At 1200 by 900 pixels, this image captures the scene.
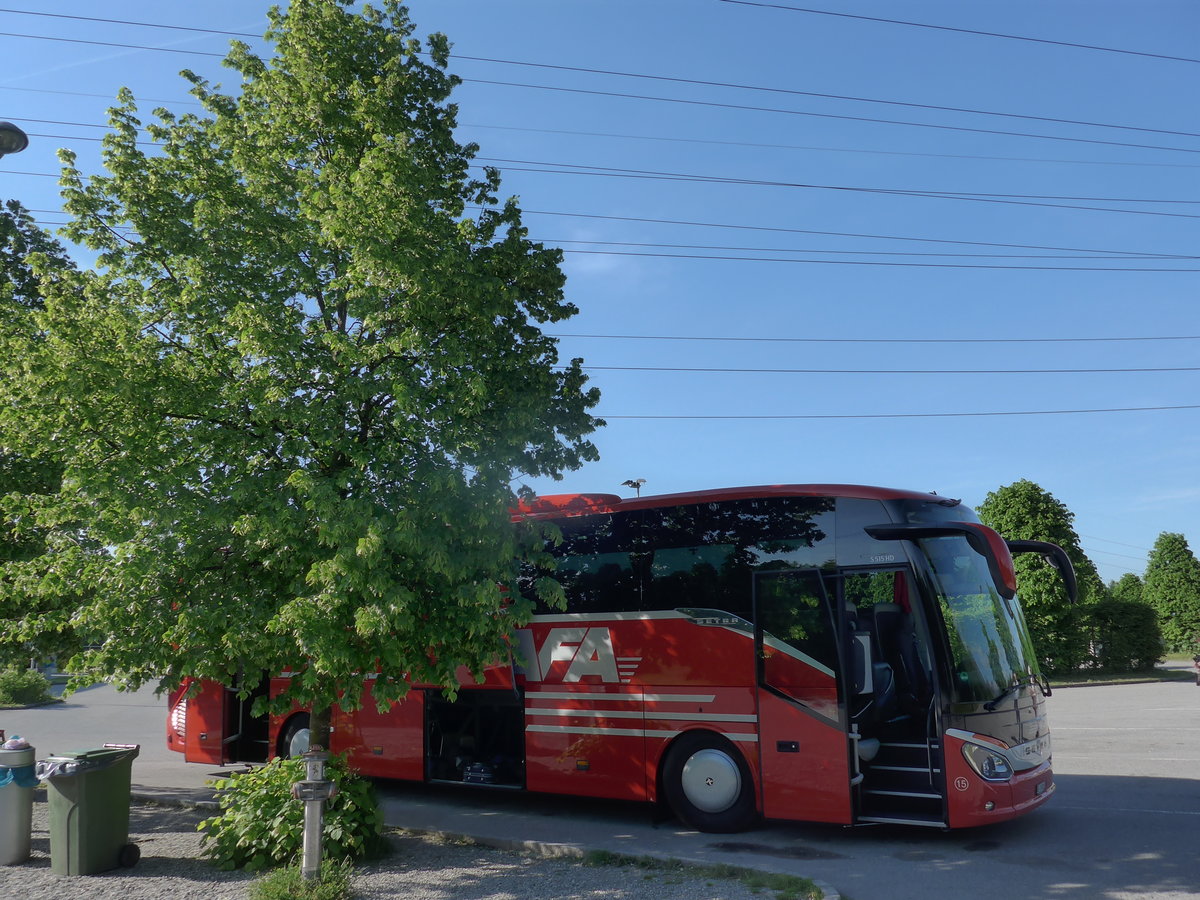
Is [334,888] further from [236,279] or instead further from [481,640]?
[236,279]

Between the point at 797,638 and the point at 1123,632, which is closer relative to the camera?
the point at 797,638

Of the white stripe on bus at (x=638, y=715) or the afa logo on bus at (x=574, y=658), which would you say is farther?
the afa logo on bus at (x=574, y=658)

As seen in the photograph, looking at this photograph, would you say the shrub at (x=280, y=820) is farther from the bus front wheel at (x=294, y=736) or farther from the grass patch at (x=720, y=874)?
the bus front wheel at (x=294, y=736)

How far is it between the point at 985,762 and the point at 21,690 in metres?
33.5

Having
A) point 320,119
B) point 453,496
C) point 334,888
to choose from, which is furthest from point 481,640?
point 320,119

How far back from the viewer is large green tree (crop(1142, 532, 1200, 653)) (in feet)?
174

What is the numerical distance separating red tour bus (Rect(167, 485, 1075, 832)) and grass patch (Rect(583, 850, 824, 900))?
5.13ft

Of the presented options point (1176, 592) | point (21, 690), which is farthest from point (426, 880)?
point (1176, 592)

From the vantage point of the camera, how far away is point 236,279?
847 cm

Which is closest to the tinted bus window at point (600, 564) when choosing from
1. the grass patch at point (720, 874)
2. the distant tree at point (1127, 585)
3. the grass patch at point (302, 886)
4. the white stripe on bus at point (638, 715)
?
the white stripe on bus at point (638, 715)

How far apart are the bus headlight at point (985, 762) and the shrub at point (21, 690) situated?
32378 millimetres

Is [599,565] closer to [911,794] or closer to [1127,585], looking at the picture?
[911,794]

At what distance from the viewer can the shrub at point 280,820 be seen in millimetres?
7914

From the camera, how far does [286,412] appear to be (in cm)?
784
